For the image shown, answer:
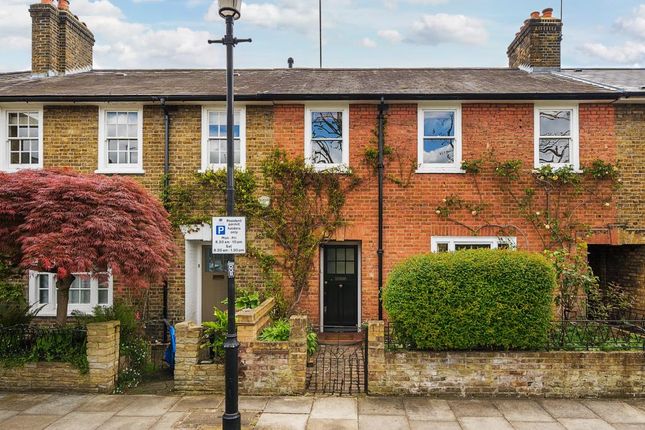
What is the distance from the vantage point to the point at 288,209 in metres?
10.9

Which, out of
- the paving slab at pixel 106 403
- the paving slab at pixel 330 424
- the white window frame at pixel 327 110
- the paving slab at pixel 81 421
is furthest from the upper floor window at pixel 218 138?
the paving slab at pixel 330 424

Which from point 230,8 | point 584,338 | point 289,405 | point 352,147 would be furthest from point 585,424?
point 230,8

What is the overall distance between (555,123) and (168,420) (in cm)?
1044

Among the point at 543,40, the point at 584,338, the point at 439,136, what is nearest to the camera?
the point at 584,338

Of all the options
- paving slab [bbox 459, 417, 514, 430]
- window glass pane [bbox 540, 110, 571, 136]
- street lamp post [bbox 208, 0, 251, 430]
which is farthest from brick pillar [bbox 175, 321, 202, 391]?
window glass pane [bbox 540, 110, 571, 136]

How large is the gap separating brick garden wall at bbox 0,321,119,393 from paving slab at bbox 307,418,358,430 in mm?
3700

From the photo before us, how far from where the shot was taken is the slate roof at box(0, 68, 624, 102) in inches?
420

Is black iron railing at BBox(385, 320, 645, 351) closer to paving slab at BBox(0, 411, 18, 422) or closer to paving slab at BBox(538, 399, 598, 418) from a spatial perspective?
paving slab at BBox(538, 399, 598, 418)

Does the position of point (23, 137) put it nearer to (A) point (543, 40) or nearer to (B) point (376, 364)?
(B) point (376, 364)

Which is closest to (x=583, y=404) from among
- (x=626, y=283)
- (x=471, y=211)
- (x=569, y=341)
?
(x=569, y=341)

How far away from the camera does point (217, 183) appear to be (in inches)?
426

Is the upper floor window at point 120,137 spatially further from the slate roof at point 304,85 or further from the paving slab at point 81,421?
the paving slab at point 81,421

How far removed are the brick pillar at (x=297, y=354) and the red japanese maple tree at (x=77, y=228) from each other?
A: 8.52 feet

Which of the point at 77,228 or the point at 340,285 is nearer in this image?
the point at 77,228
